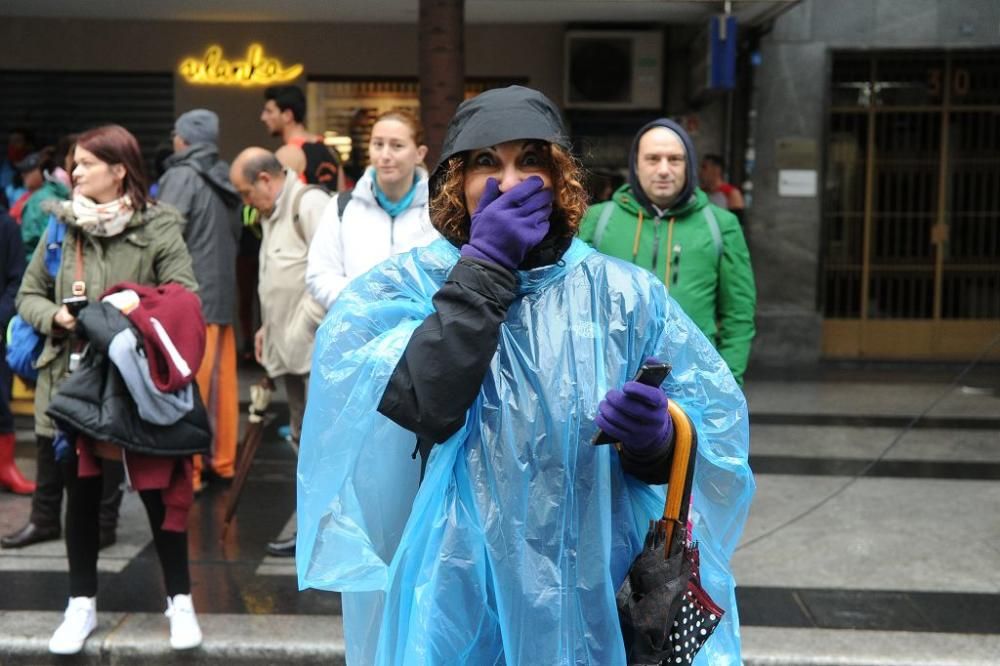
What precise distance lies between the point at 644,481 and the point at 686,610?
256 millimetres

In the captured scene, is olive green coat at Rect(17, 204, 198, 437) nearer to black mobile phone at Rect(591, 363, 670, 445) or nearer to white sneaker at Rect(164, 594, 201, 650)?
white sneaker at Rect(164, 594, 201, 650)

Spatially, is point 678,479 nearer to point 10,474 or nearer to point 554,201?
point 554,201

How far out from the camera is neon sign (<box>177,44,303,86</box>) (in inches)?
463

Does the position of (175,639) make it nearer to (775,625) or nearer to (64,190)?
(775,625)

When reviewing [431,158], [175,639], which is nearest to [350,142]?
[431,158]

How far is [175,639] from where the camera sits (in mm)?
4535

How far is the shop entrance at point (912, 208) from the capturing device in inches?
451

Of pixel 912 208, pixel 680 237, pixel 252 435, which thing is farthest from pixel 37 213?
pixel 912 208

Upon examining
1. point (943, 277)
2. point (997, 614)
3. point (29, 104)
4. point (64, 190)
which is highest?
point (29, 104)

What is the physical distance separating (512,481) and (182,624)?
2701 mm

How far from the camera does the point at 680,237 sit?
16.2 ft

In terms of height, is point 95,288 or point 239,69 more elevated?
point 239,69

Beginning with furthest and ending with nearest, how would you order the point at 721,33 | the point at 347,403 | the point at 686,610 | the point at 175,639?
the point at 721,33 → the point at 175,639 → the point at 347,403 → the point at 686,610

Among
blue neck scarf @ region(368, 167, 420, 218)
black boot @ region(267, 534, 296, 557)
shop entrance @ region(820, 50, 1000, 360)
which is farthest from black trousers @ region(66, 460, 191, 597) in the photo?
shop entrance @ region(820, 50, 1000, 360)
